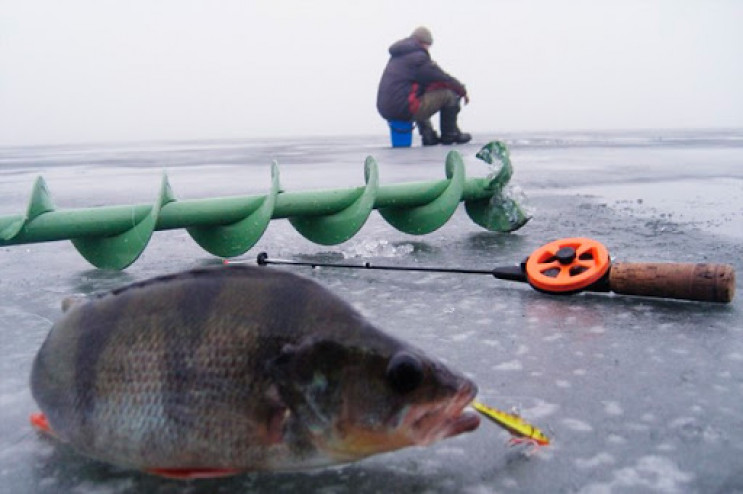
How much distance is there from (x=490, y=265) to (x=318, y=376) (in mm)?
2414

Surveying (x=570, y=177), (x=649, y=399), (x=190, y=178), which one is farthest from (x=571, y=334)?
(x=190, y=178)

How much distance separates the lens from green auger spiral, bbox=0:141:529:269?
130 inches

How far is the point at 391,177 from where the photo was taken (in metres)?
8.16

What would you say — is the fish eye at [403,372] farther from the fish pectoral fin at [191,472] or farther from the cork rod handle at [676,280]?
the cork rod handle at [676,280]

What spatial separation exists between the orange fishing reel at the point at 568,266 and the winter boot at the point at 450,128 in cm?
1289

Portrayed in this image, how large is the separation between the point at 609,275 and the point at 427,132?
540 inches

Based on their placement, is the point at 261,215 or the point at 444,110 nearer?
the point at 261,215

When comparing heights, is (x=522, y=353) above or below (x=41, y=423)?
below

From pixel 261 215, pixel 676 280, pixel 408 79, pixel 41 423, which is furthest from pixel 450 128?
pixel 41 423

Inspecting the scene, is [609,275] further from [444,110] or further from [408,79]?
[444,110]

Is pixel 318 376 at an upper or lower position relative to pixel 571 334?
upper

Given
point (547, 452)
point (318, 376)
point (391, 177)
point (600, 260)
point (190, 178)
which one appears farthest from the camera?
point (190, 178)

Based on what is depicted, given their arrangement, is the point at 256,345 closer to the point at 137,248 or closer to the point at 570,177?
the point at 137,248

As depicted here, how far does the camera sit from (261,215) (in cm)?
357
